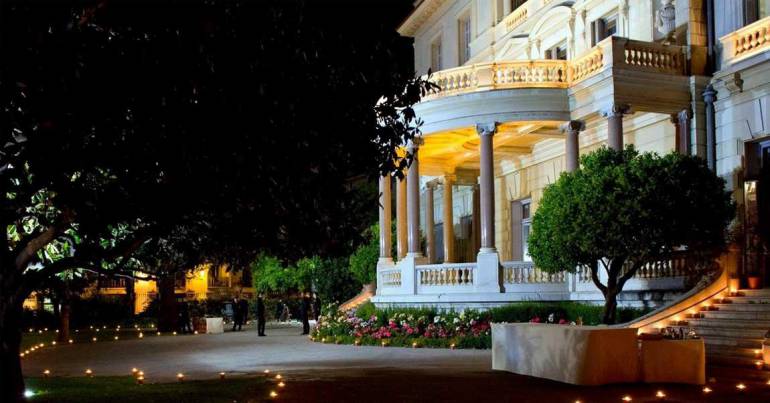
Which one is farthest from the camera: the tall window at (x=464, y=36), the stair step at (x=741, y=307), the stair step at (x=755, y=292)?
the tall window at (x=464, y=36)

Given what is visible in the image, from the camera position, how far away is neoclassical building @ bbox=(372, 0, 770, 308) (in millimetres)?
20031

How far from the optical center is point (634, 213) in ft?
53.2

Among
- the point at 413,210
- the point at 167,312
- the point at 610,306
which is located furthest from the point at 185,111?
the point at 167,312

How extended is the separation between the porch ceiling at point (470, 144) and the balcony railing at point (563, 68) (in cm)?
122

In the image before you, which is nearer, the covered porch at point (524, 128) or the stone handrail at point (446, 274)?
the covered porch at point (524, 128)

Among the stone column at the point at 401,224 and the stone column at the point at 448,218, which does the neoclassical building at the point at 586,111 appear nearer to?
the stone column at the point at 401,224

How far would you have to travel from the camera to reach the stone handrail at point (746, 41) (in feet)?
63.5

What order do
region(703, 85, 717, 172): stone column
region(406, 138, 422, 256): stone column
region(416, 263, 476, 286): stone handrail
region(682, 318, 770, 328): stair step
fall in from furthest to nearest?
region(406, 138, 422, 256): stone column → region(416, 263, 476, 286): stone handrail → region(703, 85, 717, 172): stone column → region(682, 318, 770, 328): stair step

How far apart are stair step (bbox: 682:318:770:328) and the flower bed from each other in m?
2.92

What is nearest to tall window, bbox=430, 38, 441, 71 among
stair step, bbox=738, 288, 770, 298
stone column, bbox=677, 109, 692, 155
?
stone column, bbox=677, 109, 692, 155

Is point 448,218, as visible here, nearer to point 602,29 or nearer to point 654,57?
point 602,29

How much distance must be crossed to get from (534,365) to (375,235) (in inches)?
794

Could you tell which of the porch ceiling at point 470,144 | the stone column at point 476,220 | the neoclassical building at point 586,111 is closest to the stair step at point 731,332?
the neoclassical building at point 586,111

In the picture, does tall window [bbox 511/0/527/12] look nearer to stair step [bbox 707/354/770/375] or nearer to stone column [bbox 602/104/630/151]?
stone column [bbox 602/104/630/151]
